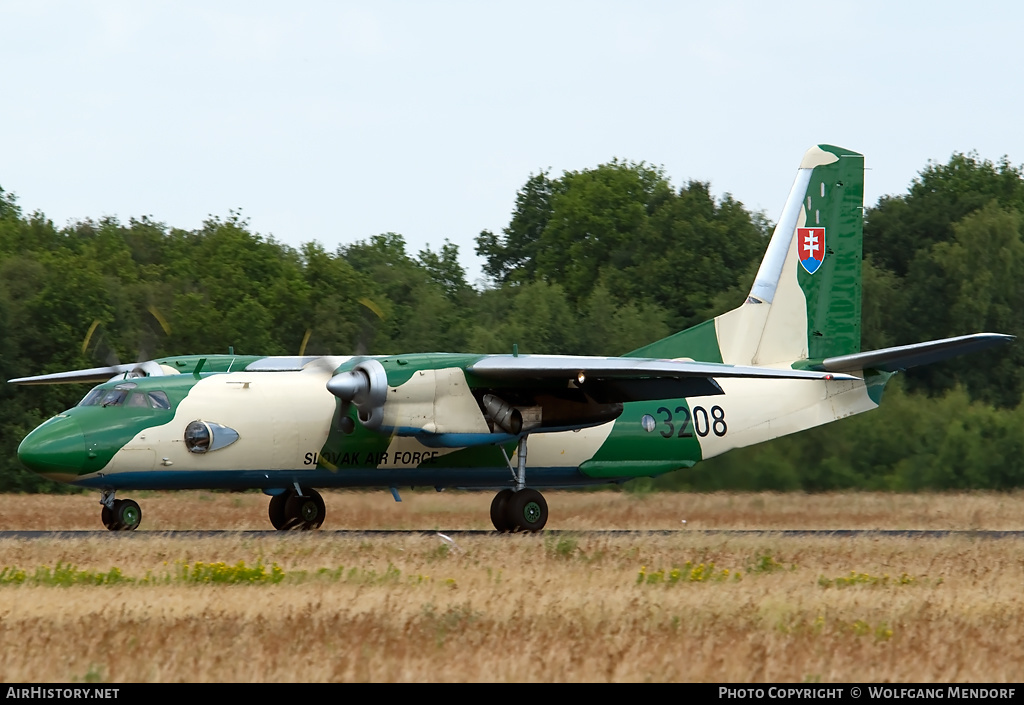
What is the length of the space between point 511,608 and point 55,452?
8782mm

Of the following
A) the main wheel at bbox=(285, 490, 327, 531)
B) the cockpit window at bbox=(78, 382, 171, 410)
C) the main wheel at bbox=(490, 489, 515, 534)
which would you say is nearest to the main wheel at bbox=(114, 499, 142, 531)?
the cockpit window at bbox=(78, 382, 171, 410)

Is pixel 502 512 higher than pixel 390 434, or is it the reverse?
pixel 390 434

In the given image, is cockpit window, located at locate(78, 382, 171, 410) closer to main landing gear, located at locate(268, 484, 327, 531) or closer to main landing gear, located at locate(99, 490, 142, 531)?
main landing gear, located at locate(99, 490, 142, 531)

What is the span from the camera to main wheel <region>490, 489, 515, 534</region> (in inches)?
776

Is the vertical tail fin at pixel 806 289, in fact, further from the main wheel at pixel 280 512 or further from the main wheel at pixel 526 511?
the main wheel at pixel 280 512

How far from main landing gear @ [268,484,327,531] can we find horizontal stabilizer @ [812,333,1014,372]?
8.62 meters

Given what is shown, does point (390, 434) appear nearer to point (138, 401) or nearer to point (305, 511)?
point (305, 511)

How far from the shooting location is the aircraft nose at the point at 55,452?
57.4 ft

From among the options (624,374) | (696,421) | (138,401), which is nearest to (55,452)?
(138,401)

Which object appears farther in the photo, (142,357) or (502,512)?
(142,357)

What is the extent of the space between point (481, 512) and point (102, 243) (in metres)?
31.1

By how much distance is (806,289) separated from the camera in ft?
75.1

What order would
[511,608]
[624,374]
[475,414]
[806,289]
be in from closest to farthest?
[511,608], [624,374], [475,414], [806,289]
